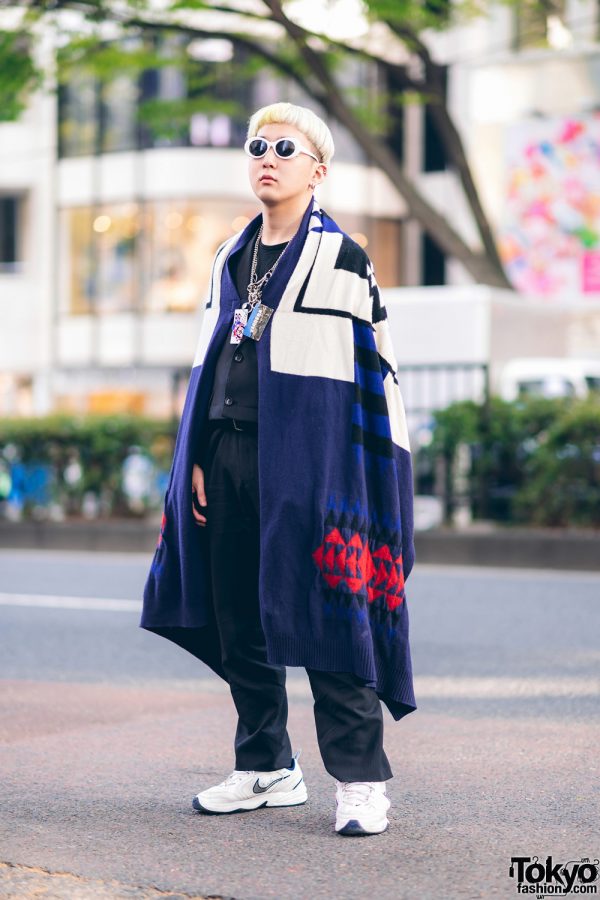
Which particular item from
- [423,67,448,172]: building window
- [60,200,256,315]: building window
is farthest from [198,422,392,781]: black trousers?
[423,67,448,172]: building window

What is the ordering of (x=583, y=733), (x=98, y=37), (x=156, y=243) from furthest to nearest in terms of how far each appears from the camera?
(x=156, y=243), (x=98, y=37), (x=583, y=733)

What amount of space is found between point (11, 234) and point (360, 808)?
34093mm

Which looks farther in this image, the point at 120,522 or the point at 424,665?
the point at 120,522

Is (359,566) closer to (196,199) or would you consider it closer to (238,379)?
(238,379)

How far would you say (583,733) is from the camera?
5.26 m

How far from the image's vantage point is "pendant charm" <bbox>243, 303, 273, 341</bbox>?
3.94 m

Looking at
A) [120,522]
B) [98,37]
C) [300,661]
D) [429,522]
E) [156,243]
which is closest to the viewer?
[300,661]

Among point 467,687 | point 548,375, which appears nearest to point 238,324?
point 467,687

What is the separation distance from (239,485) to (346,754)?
0.77m

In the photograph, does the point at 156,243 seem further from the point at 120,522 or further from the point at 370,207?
the point at 120,522

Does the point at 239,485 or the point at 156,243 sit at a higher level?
the point at 156,243

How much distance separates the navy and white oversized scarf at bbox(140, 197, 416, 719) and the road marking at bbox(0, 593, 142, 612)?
5.45m

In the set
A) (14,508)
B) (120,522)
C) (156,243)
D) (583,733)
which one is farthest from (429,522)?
(156,243)

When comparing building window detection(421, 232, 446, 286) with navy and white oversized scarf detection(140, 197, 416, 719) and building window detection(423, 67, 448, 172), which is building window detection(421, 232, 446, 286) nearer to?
building window detection(423, 67, 448, 172)
